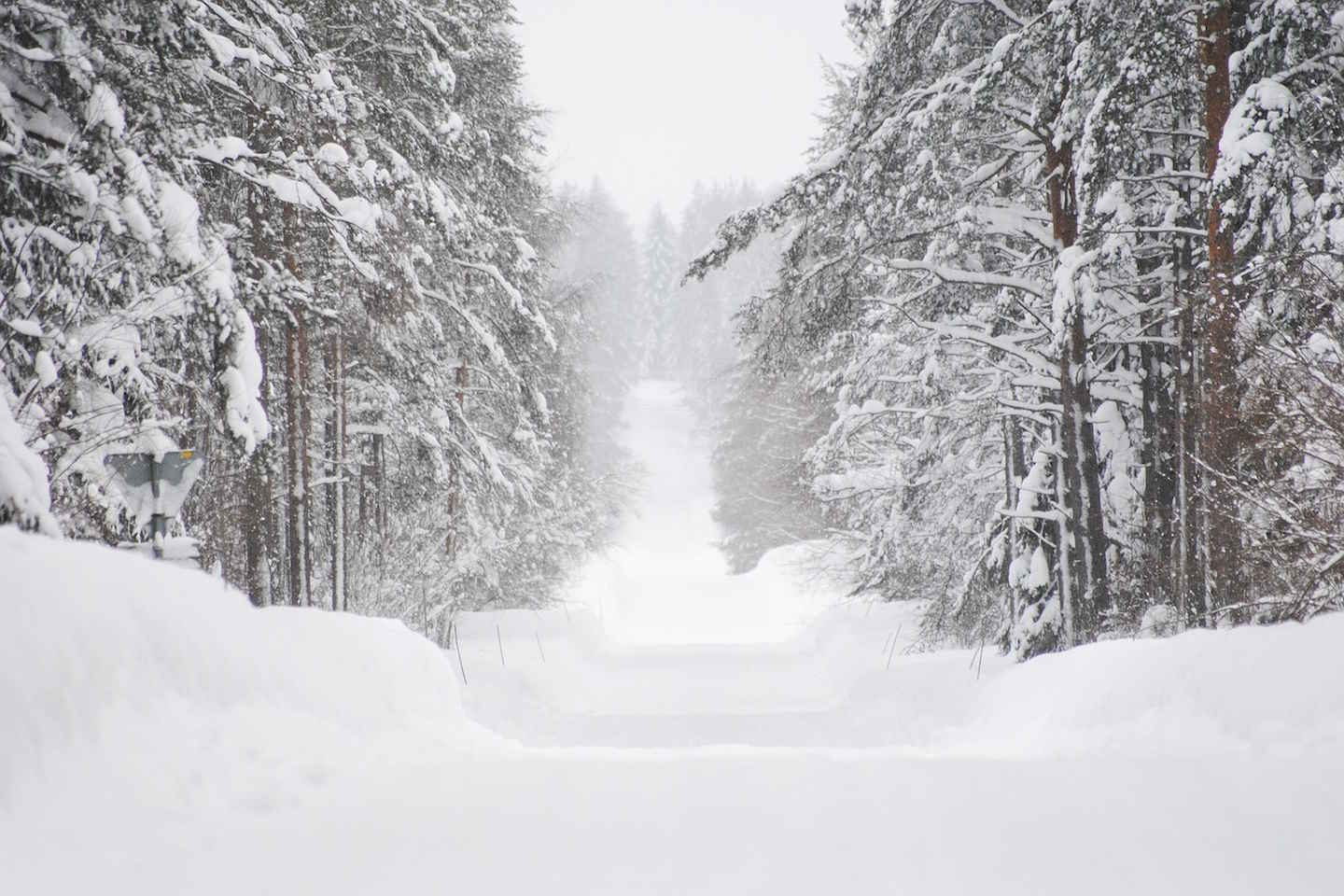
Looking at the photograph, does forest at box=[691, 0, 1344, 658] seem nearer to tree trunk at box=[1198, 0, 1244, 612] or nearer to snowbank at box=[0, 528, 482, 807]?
tree trunk at box=[1198, 0, 1244, 612]

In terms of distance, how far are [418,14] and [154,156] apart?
5256mm

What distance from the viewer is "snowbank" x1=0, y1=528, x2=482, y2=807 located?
352cm

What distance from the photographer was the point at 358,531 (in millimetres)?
13648

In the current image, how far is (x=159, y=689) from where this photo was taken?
4195 millimetres

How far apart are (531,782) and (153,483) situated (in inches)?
139

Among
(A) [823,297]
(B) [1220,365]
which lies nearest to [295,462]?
(A) [823,297]

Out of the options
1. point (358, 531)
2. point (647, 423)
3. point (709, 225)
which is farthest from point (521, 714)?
point (709, 225)

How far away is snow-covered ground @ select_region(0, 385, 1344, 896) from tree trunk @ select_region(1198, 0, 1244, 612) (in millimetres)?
1581

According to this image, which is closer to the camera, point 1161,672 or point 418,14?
point 1161,672

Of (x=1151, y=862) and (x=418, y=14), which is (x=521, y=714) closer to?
(x=418, y=14)

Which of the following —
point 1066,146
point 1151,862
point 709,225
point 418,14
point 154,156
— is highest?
point 709,225

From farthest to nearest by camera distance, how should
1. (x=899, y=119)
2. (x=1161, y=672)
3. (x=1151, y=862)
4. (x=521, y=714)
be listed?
(x=521, y=714)
(x=899, y=119)
(x=1161, y=672)
(x=1151, y=862)

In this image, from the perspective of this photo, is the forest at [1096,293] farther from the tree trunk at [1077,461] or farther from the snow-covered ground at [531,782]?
the snow-covered ground at [531,782]

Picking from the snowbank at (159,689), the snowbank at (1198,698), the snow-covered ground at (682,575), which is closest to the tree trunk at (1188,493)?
the snowbank at (1198,698)
